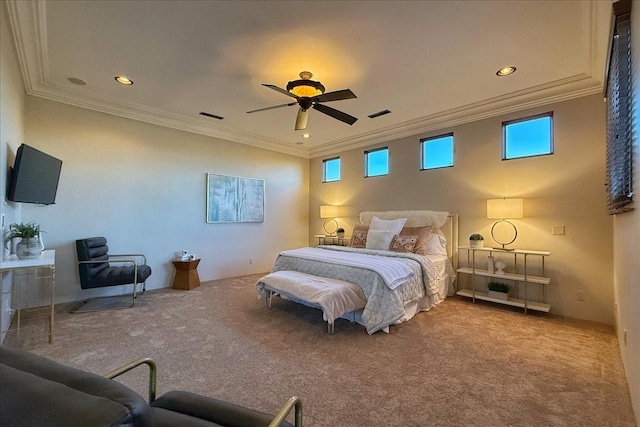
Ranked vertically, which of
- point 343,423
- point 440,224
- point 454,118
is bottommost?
point 343,423

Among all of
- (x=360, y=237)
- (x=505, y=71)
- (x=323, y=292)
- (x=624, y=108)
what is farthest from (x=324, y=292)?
(x=505, y=71)

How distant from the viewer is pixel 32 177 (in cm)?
293

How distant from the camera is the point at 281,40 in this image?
2.69 meters

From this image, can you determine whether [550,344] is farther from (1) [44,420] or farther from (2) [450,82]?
(1) [44,420]

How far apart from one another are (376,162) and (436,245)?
220cm

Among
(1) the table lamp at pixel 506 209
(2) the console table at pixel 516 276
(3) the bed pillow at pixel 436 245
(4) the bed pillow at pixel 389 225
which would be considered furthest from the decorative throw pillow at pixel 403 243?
(1) the table lamp at pixel 506 209

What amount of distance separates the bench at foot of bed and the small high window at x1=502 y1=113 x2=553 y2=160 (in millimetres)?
3095

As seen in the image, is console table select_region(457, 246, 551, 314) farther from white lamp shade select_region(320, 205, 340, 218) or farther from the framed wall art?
the framed wall art

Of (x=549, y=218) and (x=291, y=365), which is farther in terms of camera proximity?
(x=549, y=218)

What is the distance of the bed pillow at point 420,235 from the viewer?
14.2ft

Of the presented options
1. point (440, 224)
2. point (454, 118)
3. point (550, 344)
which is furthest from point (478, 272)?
point (454, 118)

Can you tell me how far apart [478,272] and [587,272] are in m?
1.18

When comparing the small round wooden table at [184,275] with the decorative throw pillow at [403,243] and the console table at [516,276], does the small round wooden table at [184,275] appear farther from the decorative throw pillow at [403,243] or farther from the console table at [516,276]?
the console table at [516,276]

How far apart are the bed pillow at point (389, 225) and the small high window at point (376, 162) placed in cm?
115
